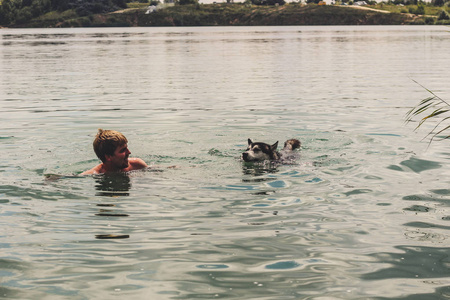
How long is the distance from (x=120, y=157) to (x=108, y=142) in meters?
0.43

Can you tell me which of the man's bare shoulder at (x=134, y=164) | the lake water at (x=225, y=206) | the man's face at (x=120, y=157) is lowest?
the lake water at (x=225, y=206)

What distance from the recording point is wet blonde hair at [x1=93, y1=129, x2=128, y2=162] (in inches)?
396

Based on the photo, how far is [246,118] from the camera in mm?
17156

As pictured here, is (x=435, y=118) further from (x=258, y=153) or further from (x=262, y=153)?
(x=258, y=153)

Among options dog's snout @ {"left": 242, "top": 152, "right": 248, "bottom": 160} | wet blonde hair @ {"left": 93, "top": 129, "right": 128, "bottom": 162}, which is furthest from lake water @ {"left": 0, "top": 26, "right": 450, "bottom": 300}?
wet blonde hair @ {"left": 93, "top": 129, "right": 128, "bottom": 162}

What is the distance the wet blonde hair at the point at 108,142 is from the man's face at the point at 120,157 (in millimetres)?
75

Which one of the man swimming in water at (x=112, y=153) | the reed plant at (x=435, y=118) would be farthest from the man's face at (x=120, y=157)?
the reed plant at (x=435, y=118)

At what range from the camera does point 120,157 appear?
1039 centimetres

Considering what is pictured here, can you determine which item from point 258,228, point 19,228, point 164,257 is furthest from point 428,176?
point 19,228

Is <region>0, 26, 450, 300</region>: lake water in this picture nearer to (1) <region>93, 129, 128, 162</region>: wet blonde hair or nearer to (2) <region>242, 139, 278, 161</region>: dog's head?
(2) <region>242, 139, 278, 161</region>: dog's head

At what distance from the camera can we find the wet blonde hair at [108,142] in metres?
10.1

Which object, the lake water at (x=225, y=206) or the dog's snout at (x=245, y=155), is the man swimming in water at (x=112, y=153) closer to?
the lake water at (x=225, y=206)

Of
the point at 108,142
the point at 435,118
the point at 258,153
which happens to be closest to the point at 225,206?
the point at 108,142

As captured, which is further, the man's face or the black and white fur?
the black and white fur
